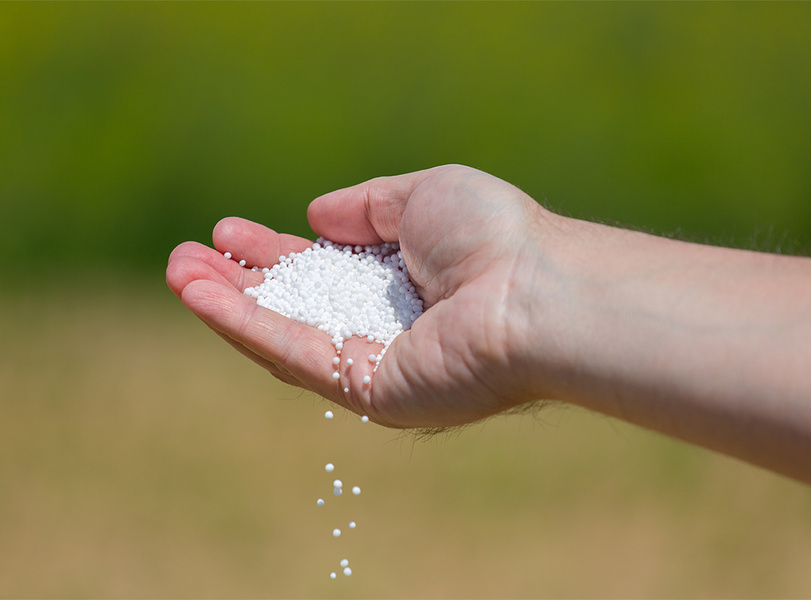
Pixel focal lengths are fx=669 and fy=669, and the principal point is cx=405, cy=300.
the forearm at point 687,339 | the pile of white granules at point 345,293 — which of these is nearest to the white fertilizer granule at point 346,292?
the pile of white granules at point 345,293

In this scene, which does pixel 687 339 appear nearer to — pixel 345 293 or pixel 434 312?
pixel 434 312

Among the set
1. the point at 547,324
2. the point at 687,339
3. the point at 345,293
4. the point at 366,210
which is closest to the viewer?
the point at 687,339

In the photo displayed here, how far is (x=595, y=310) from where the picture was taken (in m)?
1.21

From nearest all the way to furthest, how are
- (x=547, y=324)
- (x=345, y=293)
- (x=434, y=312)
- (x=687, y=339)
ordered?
(x=687, y=339) < (x=547, y=324) < (x=434, y=312) < (x=345, y=293)

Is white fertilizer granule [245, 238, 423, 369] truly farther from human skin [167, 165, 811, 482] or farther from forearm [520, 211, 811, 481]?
forearm [520, 211, 811, 481]

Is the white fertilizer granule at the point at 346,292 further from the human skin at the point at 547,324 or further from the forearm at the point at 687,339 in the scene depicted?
the forearm at the point at 687,339

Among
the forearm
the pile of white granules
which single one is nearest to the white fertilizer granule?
the pile of white granules

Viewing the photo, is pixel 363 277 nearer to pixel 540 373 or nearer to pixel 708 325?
pixel 540 373

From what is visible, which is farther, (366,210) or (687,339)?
(366,210)

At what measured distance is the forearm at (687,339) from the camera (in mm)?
1019

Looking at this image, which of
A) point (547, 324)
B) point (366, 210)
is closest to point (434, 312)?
point (547, 324)

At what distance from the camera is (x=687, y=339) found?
1104 mm

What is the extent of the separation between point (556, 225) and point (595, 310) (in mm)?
282

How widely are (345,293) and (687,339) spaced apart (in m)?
0.85
